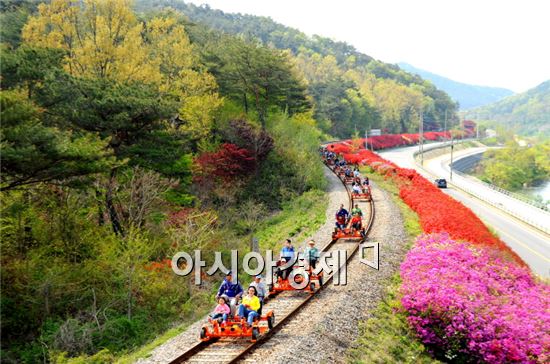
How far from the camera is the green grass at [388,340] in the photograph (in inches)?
540

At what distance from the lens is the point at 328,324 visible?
14.4 metres

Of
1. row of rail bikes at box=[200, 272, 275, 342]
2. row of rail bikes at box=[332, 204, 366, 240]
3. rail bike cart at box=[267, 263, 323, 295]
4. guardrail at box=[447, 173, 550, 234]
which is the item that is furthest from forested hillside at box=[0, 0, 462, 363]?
guardrail at box=[447, 173, 550, 234]

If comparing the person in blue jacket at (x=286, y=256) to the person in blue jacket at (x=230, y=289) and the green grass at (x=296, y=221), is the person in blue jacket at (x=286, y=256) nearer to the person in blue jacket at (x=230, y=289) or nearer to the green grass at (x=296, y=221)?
the person in blue jacket at (x=230, y=289)

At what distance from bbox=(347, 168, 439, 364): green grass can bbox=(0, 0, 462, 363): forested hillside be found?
22.2ft

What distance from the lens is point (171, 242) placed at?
27203 millimetres

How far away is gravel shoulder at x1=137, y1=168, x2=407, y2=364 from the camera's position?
1228 cm

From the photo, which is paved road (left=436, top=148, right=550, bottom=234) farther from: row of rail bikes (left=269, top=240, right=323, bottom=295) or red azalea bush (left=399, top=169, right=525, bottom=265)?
row of rail bikes (left=269, top=240, right=323, bottom=295)

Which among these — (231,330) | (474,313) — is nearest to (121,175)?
(231,330)

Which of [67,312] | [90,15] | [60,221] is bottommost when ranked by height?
[67,312]

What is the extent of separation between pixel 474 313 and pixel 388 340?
3100mm

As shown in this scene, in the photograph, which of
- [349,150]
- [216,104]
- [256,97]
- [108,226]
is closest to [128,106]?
[108,226]

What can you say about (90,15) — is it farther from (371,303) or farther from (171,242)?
(371,303)

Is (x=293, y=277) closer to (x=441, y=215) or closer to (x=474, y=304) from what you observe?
(x=474, y=304)

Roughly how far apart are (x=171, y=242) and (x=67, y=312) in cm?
925
